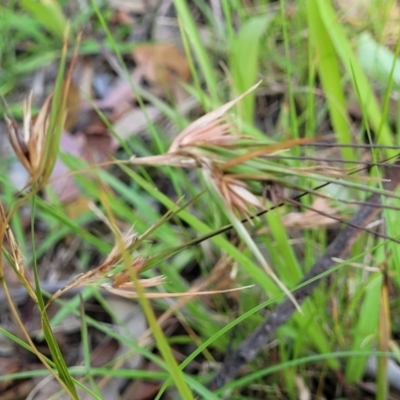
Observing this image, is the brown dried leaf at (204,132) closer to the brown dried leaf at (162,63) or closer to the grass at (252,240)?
the grass at (252,240)

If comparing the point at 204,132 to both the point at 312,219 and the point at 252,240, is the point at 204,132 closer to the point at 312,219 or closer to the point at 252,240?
the point at 252,240

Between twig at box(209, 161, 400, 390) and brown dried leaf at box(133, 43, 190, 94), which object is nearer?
twig at box(209, 161, 400, 390)

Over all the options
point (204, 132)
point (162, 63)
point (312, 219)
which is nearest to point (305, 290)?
point (312, 219)

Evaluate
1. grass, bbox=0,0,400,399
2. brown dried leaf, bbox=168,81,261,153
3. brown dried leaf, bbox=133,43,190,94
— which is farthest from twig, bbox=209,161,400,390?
brown dried leaf, bbox=133,43,190,94

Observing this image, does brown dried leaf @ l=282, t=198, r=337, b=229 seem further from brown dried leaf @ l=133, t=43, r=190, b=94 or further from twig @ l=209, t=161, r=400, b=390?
brown dried leaf @ l=133, t=43, r=190, b=94

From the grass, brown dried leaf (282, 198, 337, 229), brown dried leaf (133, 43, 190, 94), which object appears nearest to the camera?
the grass

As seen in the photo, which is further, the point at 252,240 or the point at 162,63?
the point at 162,63

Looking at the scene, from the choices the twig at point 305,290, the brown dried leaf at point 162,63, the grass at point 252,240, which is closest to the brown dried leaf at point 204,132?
the grass at point 252,240
